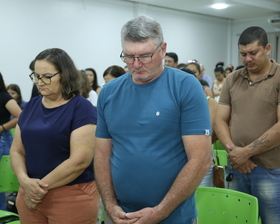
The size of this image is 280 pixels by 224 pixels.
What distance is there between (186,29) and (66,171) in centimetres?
891

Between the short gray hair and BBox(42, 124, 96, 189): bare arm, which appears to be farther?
BBox(42, 124, 96, 189): bare arm

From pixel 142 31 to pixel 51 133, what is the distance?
2.50 feet

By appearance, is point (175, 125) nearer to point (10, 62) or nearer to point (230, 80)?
point (230, 80)

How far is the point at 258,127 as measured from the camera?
197 centimetres

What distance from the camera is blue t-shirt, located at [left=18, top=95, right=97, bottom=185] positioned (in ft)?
5.77

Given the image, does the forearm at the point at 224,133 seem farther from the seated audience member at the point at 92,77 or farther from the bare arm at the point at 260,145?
the seated audience member at the point at 92,77

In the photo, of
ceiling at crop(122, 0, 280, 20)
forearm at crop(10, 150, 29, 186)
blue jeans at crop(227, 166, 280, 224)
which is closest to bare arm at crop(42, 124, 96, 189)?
forearm at crop(10, 150, 29, 186)

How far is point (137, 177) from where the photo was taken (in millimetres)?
1381

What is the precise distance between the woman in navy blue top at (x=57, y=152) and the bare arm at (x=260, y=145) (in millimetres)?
838

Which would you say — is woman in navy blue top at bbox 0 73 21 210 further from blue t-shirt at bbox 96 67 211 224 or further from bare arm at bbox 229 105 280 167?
bare arm at bbox 229 105 280 167

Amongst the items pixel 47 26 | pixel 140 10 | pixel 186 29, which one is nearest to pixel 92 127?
pixel 47 26

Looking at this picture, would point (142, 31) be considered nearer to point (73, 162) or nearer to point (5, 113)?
point (73, 162)

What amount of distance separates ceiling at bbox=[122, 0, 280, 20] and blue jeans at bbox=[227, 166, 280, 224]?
23.3ft

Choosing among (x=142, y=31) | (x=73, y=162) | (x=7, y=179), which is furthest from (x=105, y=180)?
(x=7, y=179)
